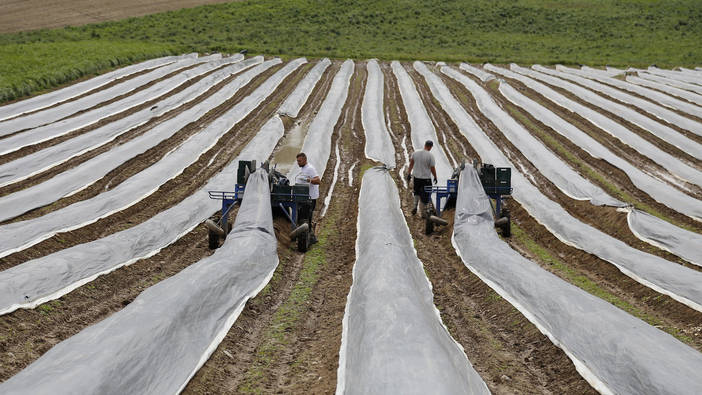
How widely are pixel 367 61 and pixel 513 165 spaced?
86.5 ft

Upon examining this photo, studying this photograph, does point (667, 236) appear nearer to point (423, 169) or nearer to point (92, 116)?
point (423, 169)

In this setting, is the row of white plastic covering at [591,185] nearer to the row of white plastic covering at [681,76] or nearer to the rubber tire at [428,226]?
the rubber tire at [428,226]

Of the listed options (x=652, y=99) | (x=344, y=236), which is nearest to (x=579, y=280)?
(x=344, y=236)

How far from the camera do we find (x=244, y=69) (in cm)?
3438

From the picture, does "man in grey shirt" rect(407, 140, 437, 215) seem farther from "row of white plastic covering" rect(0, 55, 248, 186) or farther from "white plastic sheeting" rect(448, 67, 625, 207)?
"row of white plastic covering" rect(0, 55, 248, 186)

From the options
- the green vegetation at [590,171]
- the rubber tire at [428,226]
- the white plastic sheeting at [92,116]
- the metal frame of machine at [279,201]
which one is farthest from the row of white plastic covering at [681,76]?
the metal frame of machine at [279,201]

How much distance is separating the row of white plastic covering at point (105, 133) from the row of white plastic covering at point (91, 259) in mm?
5382

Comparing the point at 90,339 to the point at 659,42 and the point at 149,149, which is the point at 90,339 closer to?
the point at 149,149

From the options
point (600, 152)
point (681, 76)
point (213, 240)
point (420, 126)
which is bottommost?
point (600, 152)

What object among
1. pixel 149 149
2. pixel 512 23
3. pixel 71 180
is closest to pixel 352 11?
pixel 512 23

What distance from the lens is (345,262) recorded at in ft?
29.2

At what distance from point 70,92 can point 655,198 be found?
23.8 metres

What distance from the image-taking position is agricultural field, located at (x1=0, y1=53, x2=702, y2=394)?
477 cm

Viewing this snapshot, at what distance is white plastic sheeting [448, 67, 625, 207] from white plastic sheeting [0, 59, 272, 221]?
12.1 metres
